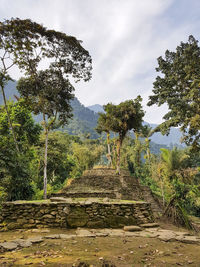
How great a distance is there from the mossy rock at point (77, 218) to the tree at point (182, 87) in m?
8.25

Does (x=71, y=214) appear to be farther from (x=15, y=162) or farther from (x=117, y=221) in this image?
(x=15, y=162)

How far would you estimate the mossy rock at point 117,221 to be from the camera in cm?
539

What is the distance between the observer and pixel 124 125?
14.4 meters

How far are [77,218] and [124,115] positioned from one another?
10364 millimetres

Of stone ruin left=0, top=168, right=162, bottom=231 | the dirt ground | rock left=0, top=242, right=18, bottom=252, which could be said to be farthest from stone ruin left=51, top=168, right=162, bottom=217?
rock left=0, top=242, right=18, bottom=252

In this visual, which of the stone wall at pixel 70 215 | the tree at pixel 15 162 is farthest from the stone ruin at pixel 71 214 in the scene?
the tree at pixel 15 162

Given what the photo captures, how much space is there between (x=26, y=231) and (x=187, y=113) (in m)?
10.9

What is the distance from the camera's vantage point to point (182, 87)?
1326 centimetres

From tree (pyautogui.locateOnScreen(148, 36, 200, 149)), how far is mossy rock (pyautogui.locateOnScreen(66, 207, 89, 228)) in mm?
8249

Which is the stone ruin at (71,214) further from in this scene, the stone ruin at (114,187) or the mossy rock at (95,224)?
the stone ruin at (114,187)

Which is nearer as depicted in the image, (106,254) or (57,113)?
(106,254)

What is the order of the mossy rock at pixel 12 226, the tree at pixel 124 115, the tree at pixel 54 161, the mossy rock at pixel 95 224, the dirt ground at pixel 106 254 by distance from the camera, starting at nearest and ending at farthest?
1. the dirt ground at pixel 106 254
2. the mossy rock at pixel 12 226
3. the mossy rock at pixel 95 224
4. the tree at pixel 54 161
5. the tree at pixel 124 115

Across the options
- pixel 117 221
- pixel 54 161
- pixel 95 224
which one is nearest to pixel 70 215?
pixel 95 224

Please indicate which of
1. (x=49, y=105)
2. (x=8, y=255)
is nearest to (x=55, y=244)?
(x=8, y=255)
